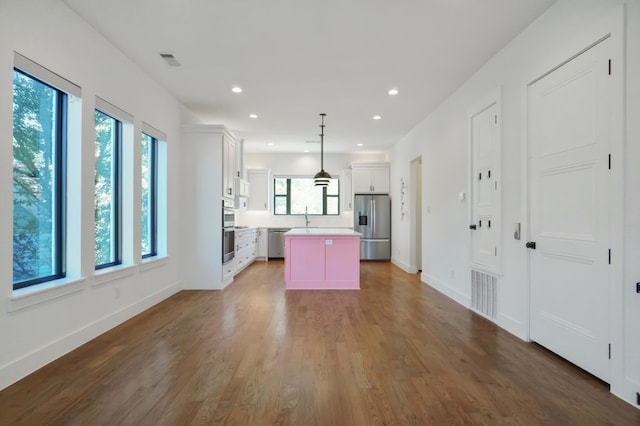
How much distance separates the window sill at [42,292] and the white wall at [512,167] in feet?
13.3

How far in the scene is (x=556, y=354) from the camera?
265 cm

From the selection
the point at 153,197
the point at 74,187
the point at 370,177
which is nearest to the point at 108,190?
the point at 74,187

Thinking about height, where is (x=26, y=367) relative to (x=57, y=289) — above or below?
below

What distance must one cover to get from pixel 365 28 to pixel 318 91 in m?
1.56

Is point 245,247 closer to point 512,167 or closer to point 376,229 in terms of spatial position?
point 376,229

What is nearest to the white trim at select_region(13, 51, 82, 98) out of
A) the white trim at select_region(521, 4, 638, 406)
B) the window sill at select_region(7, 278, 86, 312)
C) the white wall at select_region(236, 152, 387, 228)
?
the window sill at select_region(7, 278, 86, 312)

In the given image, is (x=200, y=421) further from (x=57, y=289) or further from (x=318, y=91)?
(x=318, y=91)

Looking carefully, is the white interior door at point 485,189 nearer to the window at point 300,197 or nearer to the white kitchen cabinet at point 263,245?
the window at point 300,197

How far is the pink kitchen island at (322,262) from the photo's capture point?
528 centimetres

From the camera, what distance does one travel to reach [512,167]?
318 cm

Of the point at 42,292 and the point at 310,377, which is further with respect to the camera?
the point at 42,292

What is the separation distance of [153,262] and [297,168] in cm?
535

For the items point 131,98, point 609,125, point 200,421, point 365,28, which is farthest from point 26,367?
point 609,125

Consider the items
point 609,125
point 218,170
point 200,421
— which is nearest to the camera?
point 200,421
